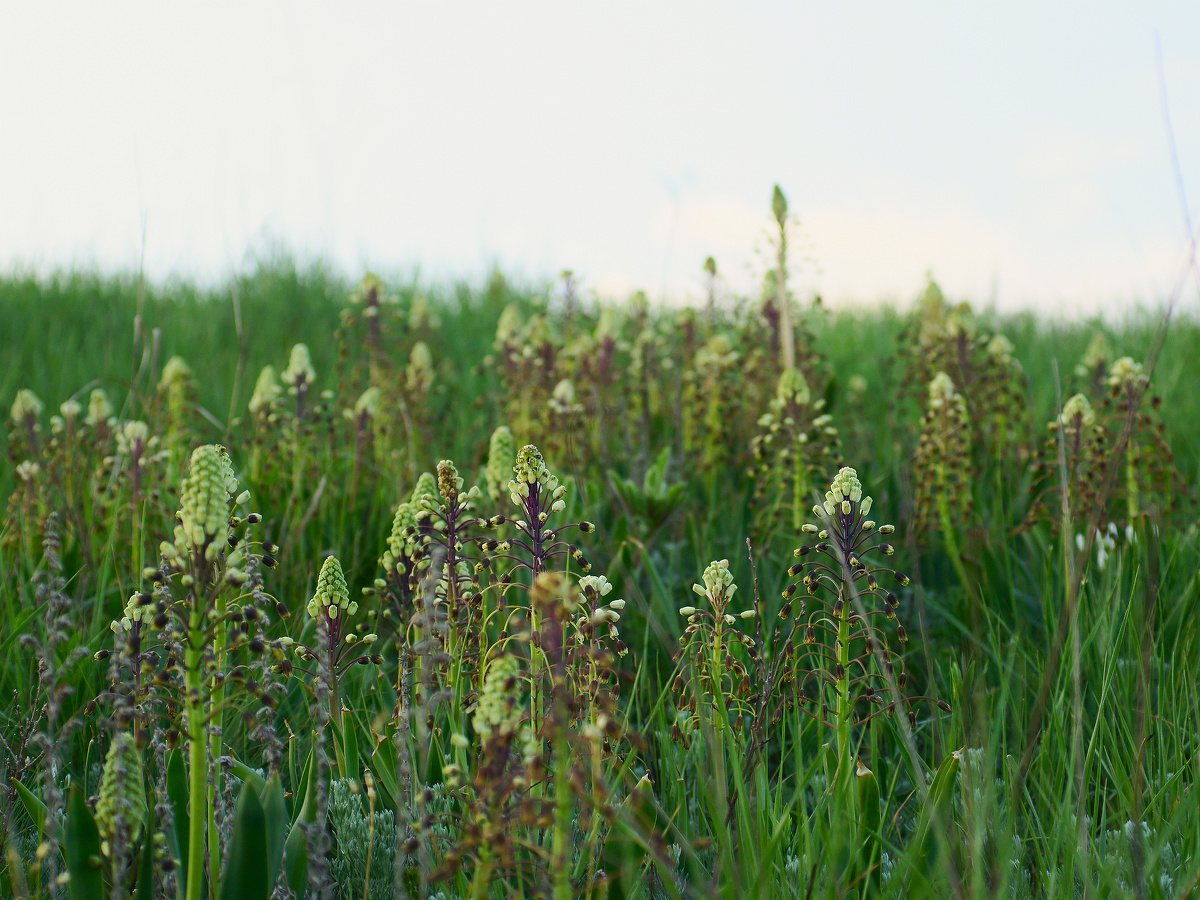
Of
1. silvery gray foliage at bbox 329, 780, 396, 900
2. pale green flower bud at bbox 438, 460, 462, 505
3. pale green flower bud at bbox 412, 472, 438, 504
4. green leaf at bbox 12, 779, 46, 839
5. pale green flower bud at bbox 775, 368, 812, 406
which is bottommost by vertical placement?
silvery gray foliage at bbox 329, 780, 396, 900

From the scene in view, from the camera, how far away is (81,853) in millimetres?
1679

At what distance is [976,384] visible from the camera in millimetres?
4910

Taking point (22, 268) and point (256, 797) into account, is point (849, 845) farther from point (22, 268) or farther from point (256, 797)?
point (22, 268)

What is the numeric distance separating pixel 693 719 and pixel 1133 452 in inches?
100

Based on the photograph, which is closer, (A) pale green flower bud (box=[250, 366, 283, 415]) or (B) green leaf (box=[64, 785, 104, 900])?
(B) green leaf (box=[64, 785, 104, 900])

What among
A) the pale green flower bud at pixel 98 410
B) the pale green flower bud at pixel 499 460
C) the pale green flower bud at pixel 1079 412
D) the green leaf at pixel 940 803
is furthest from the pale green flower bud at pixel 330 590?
the pale green flower bud at pixel 98 410

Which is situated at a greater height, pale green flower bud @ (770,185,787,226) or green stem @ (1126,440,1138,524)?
pale green flower bud @ (770,185,787,226)

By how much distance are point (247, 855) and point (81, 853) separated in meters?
0.31

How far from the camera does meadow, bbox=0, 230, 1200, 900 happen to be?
5.48 feet

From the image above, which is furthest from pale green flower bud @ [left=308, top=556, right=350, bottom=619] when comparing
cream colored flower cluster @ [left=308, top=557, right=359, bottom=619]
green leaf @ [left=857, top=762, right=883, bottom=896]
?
green leaf @ [left=857, top=762, right=883, bottom=896]

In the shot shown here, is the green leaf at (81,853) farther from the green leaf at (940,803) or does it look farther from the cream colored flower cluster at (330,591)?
the green leaf at (940,803)

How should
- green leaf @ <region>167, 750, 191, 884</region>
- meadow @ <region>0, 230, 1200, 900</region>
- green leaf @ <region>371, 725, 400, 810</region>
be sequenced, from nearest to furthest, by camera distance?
meadow @ <region>0, 230, 1200, 900</region>, green leaf @ <region>167, 750, 191, 884</region>, green leaf @ <region>371, 725, 400, 810</region>

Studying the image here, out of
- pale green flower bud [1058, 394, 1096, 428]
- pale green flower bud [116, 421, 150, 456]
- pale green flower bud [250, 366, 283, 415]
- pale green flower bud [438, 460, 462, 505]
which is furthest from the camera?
pale green flower bud [250, 366, 283, 415]

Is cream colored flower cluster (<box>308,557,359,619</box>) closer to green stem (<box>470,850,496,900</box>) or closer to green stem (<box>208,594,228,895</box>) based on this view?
green stem (<box>208,594,228,895</box>)
